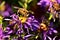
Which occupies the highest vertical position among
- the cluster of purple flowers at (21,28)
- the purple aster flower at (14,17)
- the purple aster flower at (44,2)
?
the purple aster flower at (44,2)

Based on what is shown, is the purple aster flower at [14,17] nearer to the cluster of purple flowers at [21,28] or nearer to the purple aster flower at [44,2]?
the cluster of purple flowers at [21,28]

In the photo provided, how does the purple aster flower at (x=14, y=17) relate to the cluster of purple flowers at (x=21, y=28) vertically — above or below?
above

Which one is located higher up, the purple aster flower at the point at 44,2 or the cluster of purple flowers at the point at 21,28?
the purple aster flower at the point at 44,2

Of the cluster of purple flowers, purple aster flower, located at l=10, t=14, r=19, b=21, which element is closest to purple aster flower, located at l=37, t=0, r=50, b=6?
the cluster of purple flowers

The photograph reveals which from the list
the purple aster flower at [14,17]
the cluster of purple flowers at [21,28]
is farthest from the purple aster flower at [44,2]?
the purple aster flower at [14,17]

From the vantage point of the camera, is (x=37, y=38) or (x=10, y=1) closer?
(x=37, y=38)

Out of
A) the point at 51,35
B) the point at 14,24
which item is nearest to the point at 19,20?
the point at 14,24

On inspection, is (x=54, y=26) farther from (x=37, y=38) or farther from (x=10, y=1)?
(x=10, y=1)

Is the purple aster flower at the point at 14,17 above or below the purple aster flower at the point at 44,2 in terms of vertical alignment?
below

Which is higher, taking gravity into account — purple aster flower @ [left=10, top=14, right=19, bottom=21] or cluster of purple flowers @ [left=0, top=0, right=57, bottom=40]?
purple aster flower @ [left=10, top=14, right=19, bottom=21]

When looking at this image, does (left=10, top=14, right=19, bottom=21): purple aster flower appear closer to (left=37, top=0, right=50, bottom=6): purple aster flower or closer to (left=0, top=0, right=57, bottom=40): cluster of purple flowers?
(left=0, top=0, right=57, bottom=40): cluster of purple flowers

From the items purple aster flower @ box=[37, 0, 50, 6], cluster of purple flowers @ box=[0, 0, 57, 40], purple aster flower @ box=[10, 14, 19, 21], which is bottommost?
cluster of purple flowers @ box=[0, 0, 57, 40]
